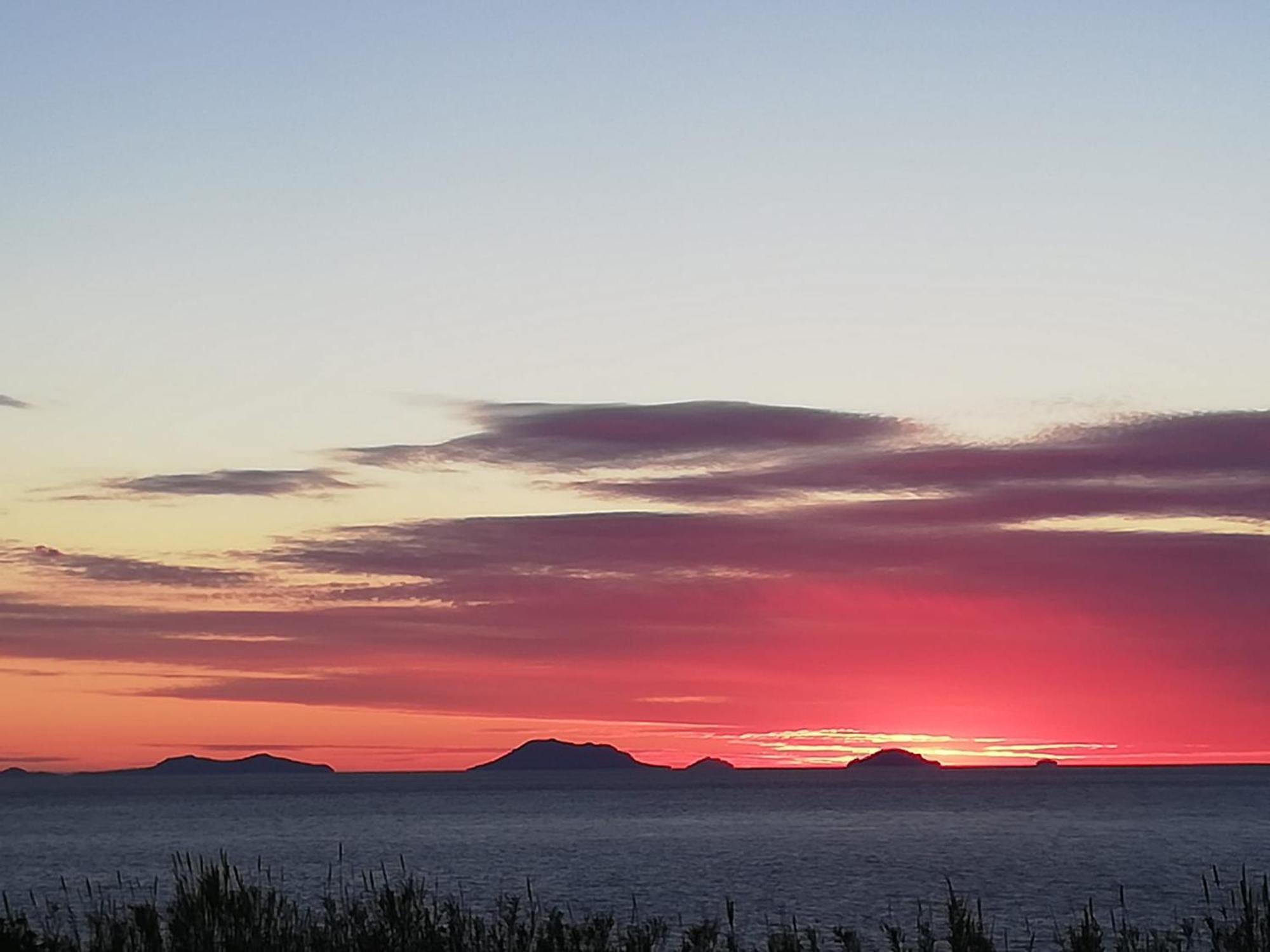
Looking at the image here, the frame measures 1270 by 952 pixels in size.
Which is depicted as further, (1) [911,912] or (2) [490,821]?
(2) [490,821]

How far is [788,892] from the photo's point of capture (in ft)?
241

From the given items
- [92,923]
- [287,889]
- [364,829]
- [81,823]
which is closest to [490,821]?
[364,829]

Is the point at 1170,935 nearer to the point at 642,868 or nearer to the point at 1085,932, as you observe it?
the point at 1085,932

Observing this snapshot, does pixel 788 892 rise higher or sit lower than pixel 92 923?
lower

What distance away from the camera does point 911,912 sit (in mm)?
62719

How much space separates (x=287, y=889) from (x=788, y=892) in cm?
2428

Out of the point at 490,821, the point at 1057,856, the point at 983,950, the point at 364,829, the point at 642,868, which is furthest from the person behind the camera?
the point at 490,821

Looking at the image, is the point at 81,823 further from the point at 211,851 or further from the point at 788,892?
the point at 788,892

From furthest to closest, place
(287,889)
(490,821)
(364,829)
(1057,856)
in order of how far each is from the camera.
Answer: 1. (490,821)
2. (364,829)
3. (1057,856)
4. (287,889)

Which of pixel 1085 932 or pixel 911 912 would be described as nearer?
pixel 1085 932

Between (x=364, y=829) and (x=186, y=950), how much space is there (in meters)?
149

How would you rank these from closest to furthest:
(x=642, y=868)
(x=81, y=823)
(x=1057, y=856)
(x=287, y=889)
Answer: (x=287, y=889) → (x=642, y=868) → (x=1057, y=856) → (x=81, y=823)

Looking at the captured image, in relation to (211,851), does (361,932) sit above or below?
above

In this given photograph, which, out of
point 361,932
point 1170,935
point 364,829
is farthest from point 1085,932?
point 364,829
